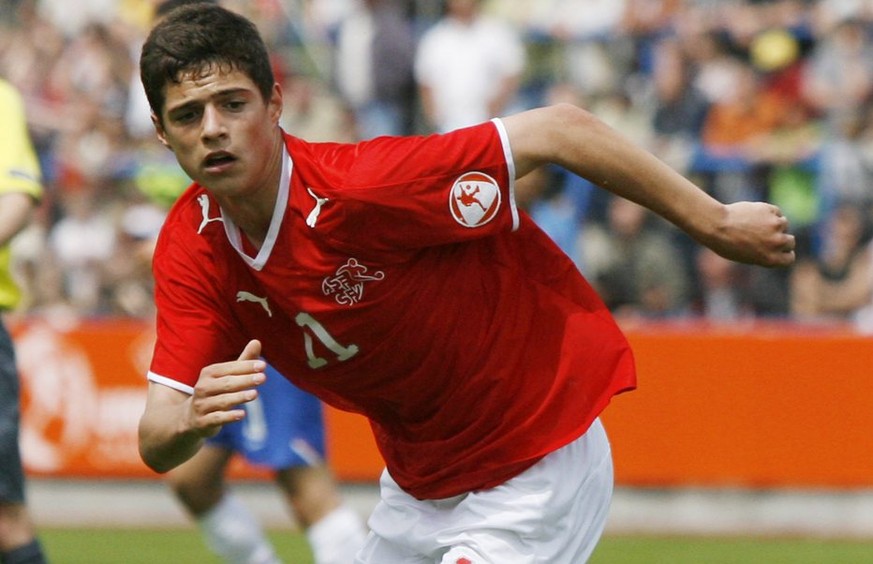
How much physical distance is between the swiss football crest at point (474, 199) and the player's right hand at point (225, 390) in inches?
26.1

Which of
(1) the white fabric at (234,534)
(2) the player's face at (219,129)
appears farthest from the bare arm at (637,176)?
(1) the white fabric at (234,534)

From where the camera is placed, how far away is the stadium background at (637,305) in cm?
961

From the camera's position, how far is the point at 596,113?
11930mm

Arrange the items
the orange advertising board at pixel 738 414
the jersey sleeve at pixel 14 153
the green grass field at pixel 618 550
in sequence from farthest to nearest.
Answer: the orange advertising board at pixel 738 414, the green grass field at pixel 618 550, the jersey sleeve at pixel 14 153

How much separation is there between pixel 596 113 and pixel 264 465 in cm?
598

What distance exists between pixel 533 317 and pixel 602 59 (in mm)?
8631

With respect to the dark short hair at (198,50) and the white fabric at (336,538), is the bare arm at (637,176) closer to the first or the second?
the dark short hair at (198,50)

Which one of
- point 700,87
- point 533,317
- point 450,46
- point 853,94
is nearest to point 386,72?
point 450,46

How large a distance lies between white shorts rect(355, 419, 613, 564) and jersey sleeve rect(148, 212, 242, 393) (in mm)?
747

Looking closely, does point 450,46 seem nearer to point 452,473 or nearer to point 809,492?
point 809,492

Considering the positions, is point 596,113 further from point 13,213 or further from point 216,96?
point 216,96

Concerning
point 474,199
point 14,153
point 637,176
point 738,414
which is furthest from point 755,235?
point 738,414

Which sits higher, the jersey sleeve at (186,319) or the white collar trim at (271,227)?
the white collar trim at (271,227)

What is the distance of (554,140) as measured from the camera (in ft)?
13.2
